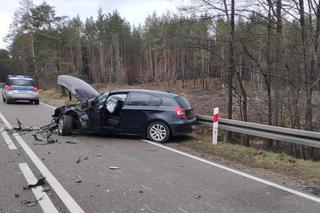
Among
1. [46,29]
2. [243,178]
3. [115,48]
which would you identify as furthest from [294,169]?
[115,48]

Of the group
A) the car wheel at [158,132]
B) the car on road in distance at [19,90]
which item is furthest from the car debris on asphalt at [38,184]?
the car on road in distance at [19,90]

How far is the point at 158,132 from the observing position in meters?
10.2

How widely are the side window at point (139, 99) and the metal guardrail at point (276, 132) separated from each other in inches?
75.8

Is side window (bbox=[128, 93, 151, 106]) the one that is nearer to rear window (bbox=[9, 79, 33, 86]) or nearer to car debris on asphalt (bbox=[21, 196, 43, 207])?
car debris on asphalt (bbox=[21, 196, 43, 207])

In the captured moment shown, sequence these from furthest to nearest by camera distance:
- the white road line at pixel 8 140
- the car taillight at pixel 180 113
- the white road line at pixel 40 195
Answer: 1. the car taillight at pixel 180 113
2. the white road line at pixel 8 140
3. the white road line at pixel 40 195

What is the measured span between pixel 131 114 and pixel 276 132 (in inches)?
160

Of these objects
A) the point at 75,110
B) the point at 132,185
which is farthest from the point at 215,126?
the point at 132,185

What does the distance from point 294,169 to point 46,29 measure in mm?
49314

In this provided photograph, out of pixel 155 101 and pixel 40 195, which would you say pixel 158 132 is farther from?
pixel 40 195

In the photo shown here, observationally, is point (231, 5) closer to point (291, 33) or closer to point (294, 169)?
point (291, 33)

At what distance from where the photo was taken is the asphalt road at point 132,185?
16.0 feet

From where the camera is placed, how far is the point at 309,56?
1258cm

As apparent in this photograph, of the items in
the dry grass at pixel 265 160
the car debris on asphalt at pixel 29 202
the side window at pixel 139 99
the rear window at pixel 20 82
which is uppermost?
the rear window at pixel 20 82

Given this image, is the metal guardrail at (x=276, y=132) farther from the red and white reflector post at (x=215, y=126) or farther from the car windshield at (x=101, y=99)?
the car windshield at (x=101, y=99)
